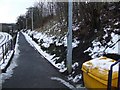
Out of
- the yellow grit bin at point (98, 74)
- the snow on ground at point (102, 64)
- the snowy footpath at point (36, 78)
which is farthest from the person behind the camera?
the snowy footpath at point (36, 78)

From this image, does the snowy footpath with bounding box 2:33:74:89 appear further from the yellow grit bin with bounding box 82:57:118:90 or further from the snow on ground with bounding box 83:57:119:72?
the snow on ground with bounding box 83:57:119:72

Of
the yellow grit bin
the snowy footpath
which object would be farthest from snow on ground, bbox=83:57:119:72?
the snowy footpath

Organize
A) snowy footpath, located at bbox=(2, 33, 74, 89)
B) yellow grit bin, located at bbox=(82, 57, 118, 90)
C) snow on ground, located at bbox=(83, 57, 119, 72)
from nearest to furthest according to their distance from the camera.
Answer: yellow grit bin, located at bbox=(82, 57, 118, 90) < snow on ground, located at bbox=(83, 57, 119, 72) < snowy footpath, located at bbox=(2, 33, 74, 89)

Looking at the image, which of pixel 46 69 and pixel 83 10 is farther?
pixel 83 10

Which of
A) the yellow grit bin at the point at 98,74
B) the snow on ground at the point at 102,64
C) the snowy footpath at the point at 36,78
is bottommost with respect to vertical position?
the snowy footpath at the point at 36,78

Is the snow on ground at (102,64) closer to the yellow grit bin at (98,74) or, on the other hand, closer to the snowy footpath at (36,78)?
the yellow grit bin at (98,74)

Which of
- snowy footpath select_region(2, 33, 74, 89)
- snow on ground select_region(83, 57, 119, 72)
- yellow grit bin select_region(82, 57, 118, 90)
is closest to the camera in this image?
yellow grit bin select_region(82, 57, 118, 90)

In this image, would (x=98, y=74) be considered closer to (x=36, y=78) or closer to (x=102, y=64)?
(x=102, y=64)

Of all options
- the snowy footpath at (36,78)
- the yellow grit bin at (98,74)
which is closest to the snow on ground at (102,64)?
the yellow grit bin at (98,74)

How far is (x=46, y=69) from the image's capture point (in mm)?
14188

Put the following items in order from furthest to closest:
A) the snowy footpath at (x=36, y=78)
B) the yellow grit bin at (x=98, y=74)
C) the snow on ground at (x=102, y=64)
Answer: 1. the snowy footpath at (x=36, y=78)
2. the snow on ground at (x=102, y=64)
3. the yellow grit bin at (x=98, y=74)

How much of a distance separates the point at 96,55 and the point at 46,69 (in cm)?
294

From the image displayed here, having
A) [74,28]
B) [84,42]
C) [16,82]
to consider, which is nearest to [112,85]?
[16,82]

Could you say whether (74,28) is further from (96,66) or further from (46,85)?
(96,66)
